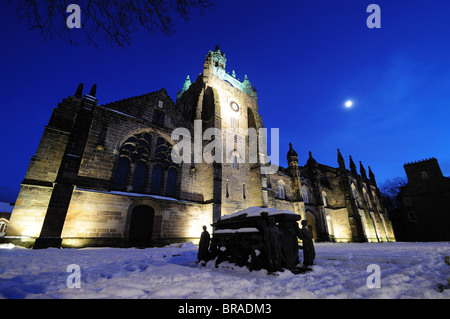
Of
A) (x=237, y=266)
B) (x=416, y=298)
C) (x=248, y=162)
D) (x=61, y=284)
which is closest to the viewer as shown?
(x=416, y=298)

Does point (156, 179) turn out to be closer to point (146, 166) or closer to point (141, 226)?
point (146, 166)

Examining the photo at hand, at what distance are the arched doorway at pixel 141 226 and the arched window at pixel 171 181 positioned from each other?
1996 millimetres

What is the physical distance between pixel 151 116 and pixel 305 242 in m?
13.6

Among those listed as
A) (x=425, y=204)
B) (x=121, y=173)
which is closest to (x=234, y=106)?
(x=121, y=173)

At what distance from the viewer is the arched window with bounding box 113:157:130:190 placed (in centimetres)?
1177

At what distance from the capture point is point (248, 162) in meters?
18.6

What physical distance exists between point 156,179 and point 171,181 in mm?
1092

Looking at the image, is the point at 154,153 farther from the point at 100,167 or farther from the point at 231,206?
the point at 231,206

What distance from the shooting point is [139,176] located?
42.0 feet

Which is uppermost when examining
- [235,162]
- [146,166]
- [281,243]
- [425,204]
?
[235,162]

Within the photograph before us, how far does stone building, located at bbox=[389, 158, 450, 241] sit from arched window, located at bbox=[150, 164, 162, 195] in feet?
120

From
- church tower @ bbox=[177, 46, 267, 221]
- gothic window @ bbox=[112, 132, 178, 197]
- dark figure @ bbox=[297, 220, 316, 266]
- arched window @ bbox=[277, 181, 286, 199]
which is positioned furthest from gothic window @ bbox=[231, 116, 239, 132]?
dark figure @ bbox=[297, 220, 316, 266]
